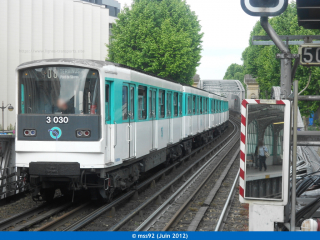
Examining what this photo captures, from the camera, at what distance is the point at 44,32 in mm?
39094

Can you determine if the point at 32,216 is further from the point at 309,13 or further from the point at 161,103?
the point at 309,13

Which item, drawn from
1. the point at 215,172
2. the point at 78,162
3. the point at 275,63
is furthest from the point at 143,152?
the point at 275,63

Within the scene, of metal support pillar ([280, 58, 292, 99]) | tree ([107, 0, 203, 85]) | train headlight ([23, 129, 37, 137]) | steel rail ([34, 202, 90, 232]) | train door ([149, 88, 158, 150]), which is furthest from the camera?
tree ([107, 0, 203, 85])

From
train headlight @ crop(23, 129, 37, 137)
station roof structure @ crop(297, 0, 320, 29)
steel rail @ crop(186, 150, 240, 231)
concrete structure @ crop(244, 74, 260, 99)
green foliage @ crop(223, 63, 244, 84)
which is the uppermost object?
green foliage @ crop(223, 63, 244, 84)

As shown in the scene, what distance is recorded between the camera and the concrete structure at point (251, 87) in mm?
71438

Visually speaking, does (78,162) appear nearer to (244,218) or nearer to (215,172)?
(244,218)

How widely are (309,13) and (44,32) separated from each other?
3630 cm

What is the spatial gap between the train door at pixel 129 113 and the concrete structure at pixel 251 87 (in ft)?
204

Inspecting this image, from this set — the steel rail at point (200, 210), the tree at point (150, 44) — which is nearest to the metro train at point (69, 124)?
the steel rail at point (200, 210)

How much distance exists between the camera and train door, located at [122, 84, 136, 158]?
1029cm

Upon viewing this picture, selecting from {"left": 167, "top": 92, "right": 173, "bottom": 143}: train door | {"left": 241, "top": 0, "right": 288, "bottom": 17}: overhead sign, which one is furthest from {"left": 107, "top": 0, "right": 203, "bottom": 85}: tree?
{"left": 241, "top": 0, "right": 288, "bottom": 17}: overhead sign

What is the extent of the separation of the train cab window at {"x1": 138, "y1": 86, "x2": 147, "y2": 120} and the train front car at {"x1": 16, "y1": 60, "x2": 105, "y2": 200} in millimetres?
2625

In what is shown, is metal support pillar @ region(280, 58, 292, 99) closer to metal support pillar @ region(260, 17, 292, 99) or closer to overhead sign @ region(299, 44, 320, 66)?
metal support pillar @ region(260, 17, 292, 99)

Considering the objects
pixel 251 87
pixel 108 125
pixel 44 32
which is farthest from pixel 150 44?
pixel 251 87
